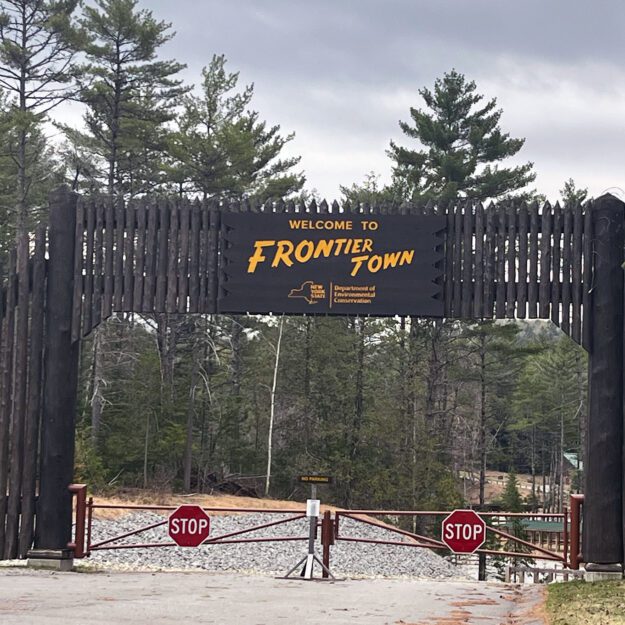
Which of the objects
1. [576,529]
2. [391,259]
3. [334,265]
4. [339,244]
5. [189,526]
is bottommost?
[189,526]

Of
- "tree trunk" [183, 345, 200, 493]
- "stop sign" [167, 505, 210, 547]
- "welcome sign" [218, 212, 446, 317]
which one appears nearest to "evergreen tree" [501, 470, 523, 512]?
"tree trunk" [183, 345, 200, 493]

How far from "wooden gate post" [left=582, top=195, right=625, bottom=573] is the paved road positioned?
3.52ft

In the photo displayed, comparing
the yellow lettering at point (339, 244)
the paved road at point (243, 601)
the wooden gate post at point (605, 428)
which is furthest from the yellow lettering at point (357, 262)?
the paved road at point (243, 601)

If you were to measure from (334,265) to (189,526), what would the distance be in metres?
4.32

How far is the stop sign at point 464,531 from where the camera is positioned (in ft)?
50.8

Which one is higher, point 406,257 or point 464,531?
point 406,257

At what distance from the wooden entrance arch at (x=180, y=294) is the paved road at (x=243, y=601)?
130 cm

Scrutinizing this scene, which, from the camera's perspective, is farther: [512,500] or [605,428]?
[512,500]

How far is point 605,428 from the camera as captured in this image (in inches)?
563

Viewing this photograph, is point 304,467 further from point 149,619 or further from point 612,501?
point 149,619

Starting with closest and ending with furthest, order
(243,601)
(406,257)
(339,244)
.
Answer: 1. (243,601)
2. (406,257)
3. (339,244)

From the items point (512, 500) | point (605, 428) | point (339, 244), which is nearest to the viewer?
point (605, 428)

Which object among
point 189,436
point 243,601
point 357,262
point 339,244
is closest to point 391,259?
point 357,262

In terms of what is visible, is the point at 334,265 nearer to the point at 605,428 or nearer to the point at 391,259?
the point at 391,259
